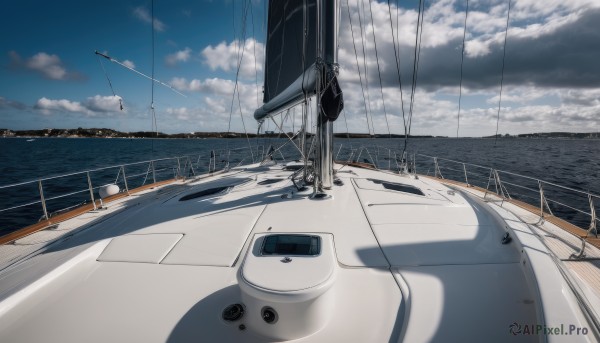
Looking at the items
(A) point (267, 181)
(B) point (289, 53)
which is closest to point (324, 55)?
(B) point (289, 53)

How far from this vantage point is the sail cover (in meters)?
4.64

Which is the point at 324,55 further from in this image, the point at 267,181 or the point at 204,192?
the point at 204,192

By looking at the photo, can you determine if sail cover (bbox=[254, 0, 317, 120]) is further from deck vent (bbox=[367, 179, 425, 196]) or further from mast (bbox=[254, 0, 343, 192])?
deck vent (bbox=[367, 179, 425, 196])

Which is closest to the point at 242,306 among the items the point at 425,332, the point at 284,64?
the point at 425,332

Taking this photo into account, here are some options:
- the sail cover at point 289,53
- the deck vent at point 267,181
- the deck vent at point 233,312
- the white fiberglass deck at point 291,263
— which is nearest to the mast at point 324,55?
the sail cover at point 289,53

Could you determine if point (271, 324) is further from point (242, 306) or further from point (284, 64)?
point (284, 64)

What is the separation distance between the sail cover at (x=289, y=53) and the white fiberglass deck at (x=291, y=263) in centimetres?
216

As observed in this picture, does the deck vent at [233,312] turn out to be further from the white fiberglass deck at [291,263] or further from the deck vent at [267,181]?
the deck vent at [267,181]

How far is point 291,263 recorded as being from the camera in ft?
6.96

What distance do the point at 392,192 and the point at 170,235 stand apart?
3.63 metres

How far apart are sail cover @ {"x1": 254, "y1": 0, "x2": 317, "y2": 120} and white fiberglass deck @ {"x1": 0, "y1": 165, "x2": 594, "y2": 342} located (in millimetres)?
2163

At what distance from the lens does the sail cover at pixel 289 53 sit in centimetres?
464

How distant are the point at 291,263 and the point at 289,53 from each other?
5777 mm

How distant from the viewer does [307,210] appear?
3910mm
